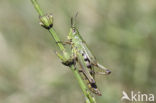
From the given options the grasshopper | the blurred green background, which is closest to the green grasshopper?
the grasshopper

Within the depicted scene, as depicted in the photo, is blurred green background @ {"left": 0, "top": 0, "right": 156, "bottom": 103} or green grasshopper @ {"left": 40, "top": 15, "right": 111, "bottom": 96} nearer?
green grasshopper @ {"left": 40, "top": 15, "right": 111, "bottom": 96}

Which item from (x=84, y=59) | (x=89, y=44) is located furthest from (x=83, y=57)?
(x=89, y=44)

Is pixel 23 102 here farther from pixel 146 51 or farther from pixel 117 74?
pixel 146 51

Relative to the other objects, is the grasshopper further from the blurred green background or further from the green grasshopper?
the blurred green background

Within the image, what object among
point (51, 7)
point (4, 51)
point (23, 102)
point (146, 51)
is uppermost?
point (51, 7)

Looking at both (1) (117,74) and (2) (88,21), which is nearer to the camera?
(1) (117,74)

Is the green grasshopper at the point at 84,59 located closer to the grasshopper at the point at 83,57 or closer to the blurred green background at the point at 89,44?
the grasshopper at the point at 83,57

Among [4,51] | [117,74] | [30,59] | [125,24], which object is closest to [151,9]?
[125,24]

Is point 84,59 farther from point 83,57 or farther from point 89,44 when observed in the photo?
point 89,44

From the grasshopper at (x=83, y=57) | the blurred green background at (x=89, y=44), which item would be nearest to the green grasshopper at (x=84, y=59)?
the grasshopper at (x=83, y=57)
